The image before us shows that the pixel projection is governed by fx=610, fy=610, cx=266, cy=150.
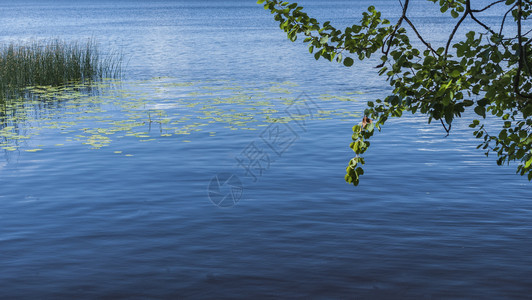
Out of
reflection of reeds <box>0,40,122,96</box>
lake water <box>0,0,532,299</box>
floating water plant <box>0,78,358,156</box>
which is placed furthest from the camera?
reflection of reeds <box>0,40,122,96</box>

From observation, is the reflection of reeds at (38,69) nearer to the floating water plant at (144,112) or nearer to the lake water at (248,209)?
the floating water plant at (144,112)

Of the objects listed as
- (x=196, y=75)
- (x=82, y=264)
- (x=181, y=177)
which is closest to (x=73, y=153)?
(x=181, y=177)

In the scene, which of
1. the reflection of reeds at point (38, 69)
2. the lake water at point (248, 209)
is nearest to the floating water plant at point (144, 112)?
the lake water at point (248, 209)

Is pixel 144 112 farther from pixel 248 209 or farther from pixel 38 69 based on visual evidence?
pixel 248 209

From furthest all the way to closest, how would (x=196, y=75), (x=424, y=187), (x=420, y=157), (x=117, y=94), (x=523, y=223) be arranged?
(x=196, y=75) → (x=117, y=94) → (x=420, y=157) → (x=424, y=187) → (x=523, y=223)

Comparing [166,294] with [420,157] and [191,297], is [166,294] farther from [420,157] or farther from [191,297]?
[420,157]

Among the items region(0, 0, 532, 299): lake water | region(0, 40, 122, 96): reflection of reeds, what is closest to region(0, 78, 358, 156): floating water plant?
region(0, 0, 532, 299): lake water

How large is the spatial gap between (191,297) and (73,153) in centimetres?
798

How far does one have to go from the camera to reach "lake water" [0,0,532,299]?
23.0 ft

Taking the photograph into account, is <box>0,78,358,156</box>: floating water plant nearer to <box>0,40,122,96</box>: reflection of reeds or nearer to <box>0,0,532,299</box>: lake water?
<box>0,0,532,299</box>: lake water

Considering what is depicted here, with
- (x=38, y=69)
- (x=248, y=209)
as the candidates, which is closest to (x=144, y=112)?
(x=38, y=69)

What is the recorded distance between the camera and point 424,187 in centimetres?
1081

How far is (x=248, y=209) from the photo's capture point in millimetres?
9766

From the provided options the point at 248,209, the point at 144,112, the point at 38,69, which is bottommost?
the point at 248,209
